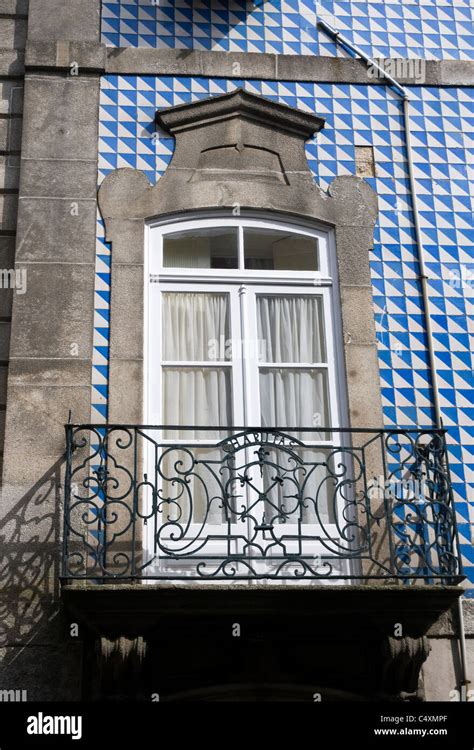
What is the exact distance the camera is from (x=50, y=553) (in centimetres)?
773

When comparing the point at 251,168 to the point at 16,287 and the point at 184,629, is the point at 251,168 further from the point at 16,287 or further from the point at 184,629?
the point at 184,629

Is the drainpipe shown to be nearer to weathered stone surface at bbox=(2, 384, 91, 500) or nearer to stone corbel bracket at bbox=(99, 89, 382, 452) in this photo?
stone corbel bracket at bbox=(99, 89, 382, 452)

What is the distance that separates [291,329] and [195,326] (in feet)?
2.32

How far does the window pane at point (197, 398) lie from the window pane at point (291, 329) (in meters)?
0.40

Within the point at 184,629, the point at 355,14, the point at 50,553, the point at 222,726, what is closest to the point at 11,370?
the point at 50,553

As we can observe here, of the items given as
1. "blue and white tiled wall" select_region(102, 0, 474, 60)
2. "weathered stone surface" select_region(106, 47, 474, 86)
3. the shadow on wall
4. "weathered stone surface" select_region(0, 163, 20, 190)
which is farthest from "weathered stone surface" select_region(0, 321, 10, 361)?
"blue and white tiled wall" select_region(102, 0, 474, 60)

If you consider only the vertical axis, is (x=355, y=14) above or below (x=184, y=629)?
above

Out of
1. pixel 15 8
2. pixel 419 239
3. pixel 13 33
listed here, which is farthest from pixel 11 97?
pixel 419 239

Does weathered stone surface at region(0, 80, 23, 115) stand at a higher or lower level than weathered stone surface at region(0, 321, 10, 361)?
higher

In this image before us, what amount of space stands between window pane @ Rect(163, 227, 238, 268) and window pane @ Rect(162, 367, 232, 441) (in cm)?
87

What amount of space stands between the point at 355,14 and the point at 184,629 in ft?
17.4

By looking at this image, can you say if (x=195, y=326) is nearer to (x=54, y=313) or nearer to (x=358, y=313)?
(x=54, y=313)

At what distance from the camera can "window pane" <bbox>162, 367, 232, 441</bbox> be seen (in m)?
8.34

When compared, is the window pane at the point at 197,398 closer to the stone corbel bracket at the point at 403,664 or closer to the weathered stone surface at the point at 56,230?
the weathered stone surface at the point at 56,230
